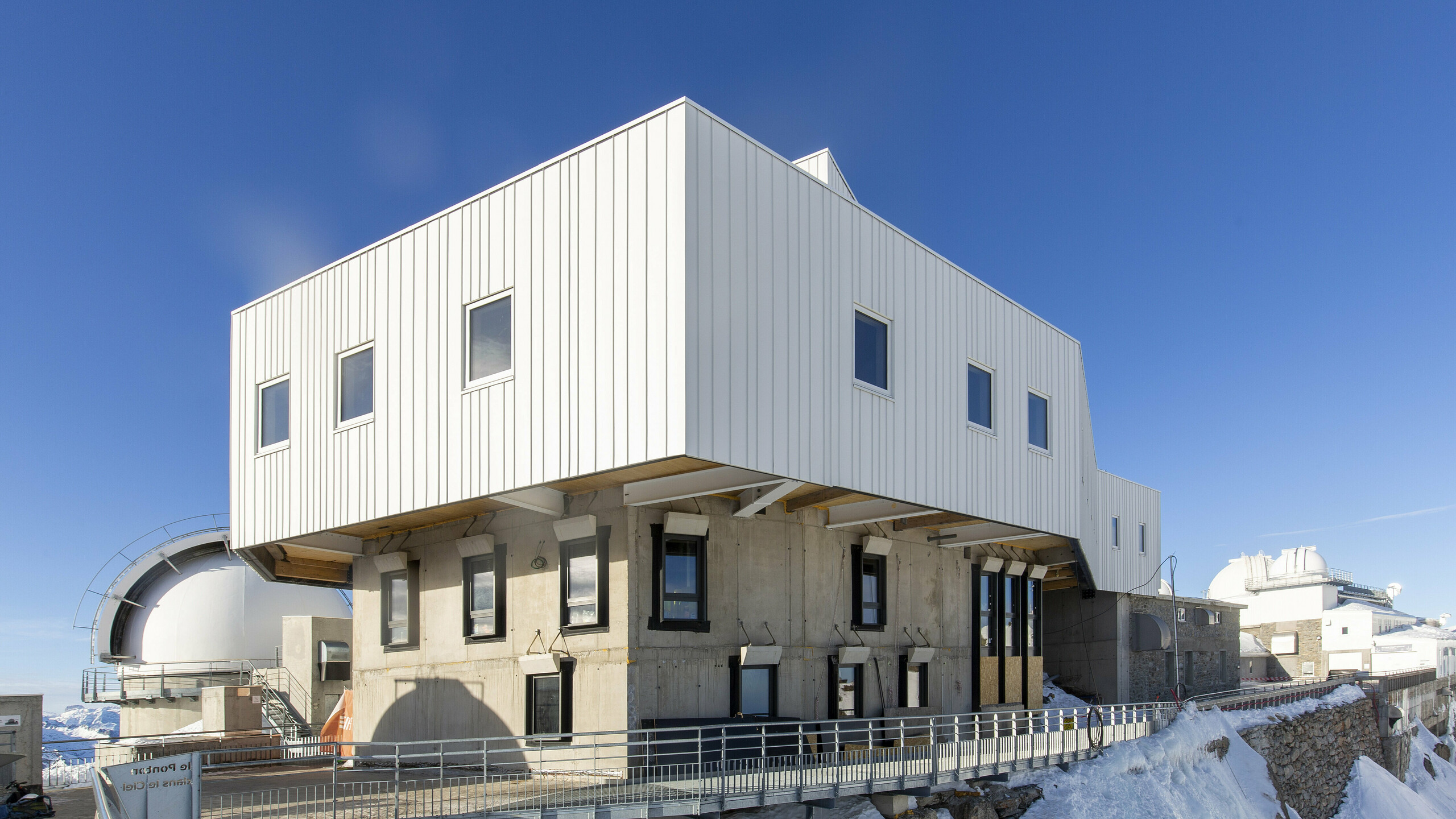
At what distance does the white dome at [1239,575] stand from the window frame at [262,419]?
6597cm

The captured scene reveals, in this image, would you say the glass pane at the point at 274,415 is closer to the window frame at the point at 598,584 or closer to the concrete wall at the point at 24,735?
A: the concrete wall at the point at 24,735

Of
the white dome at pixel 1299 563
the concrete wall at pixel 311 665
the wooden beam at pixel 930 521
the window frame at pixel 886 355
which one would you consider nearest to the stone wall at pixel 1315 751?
the wooden beam at pixel 930 521

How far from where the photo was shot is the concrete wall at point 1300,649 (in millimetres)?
54938

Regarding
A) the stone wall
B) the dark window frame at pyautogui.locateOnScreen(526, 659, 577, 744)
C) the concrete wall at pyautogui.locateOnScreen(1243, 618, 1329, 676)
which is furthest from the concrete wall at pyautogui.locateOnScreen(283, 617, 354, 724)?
the concrete wall at pyautogui.locateOnScreen(1243, 618, 1329, 676)

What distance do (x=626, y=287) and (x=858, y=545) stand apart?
7.75m

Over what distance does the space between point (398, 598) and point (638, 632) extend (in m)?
6.48

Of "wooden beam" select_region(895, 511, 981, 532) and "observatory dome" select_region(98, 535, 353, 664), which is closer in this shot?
"wooden beam" select_region(895, 511, 981, 532)

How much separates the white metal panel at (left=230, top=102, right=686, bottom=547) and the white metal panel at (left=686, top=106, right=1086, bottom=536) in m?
0.64

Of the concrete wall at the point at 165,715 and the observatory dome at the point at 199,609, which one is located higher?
the observatory dome at the point at 199,609

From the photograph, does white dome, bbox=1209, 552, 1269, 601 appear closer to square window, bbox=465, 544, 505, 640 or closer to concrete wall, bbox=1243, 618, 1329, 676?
concrete wall, bbox=1243, 618, 1329, 676

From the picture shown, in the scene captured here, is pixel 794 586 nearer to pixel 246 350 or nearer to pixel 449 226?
pixel 449 226

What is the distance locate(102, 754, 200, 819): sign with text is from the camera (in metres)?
8.98

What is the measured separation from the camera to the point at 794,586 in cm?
1738

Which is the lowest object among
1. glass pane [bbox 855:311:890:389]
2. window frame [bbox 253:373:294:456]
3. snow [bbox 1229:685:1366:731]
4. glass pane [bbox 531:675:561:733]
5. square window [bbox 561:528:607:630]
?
snow [bbox 1229:685:1366:731]
